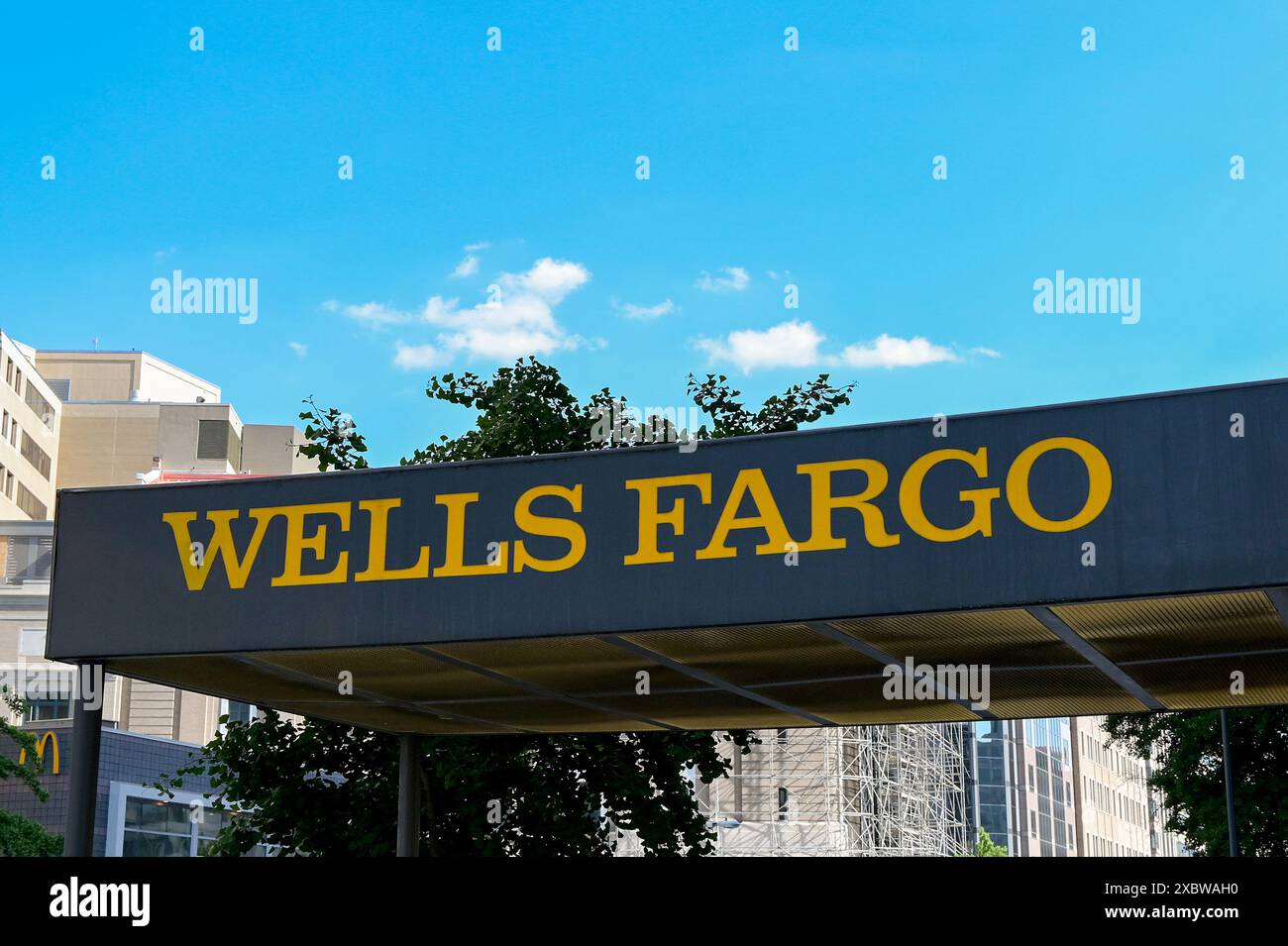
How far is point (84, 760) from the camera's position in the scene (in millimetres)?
11180

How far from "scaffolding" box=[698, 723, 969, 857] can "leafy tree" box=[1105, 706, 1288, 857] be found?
34.5 m

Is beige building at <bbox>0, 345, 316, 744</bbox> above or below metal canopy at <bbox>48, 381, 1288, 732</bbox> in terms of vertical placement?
above

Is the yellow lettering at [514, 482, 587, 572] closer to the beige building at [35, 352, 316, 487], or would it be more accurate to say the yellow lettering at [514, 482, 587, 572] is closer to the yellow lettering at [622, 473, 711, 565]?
the yellow lettering at [622, 473, 711, 565]

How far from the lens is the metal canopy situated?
8.60 meters

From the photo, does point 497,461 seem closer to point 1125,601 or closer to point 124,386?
point 1125,601

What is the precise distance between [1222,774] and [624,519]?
2621 cm

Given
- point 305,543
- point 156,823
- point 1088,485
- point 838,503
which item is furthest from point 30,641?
point 1088,485

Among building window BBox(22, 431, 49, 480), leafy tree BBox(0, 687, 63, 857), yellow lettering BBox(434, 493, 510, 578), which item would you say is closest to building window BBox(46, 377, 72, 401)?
building window BBox(22, 431, 49, 480)

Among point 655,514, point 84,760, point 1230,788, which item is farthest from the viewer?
point 1230,788

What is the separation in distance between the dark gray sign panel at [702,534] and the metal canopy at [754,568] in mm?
16

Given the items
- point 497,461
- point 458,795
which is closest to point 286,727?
point 458,795

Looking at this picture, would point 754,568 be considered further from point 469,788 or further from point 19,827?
point 19,827
